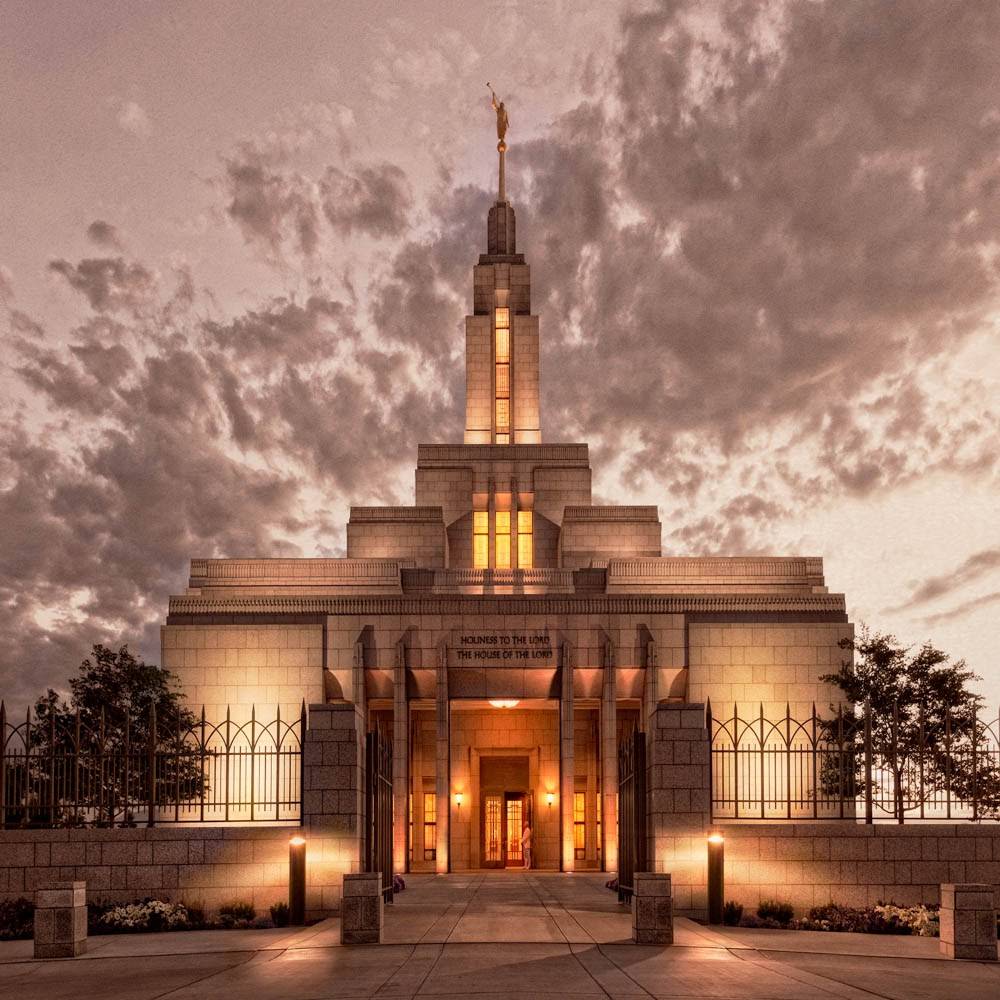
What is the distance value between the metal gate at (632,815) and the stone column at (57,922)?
9.98 m

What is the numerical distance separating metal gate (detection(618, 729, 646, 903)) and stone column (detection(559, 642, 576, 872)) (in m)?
17.4

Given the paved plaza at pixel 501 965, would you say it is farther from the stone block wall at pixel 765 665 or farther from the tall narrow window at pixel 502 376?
the tall narrow window at pixel 502 376

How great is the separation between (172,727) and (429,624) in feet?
34.3

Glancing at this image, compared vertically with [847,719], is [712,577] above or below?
above

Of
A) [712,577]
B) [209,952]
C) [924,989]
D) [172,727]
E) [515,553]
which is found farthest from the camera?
[515,553]

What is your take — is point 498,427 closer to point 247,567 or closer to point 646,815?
point 247,567

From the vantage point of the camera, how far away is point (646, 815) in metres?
25.2

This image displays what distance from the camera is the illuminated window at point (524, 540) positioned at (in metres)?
67.8

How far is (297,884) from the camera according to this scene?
928 inches

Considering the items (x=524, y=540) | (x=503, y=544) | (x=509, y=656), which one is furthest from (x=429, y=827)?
(x=524, y=540)

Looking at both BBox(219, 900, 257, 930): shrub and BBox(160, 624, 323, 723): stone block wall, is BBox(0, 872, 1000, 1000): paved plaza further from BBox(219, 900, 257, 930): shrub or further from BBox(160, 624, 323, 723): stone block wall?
BBox(160, 624, 323, 723): stone block wall

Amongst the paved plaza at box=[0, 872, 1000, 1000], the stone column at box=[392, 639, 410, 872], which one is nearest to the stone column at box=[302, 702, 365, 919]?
the paved plaza at box=[0, 872, 1000, 1000]

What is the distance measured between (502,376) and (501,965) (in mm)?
57986

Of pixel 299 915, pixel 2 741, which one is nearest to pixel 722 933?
pixel 299 915
